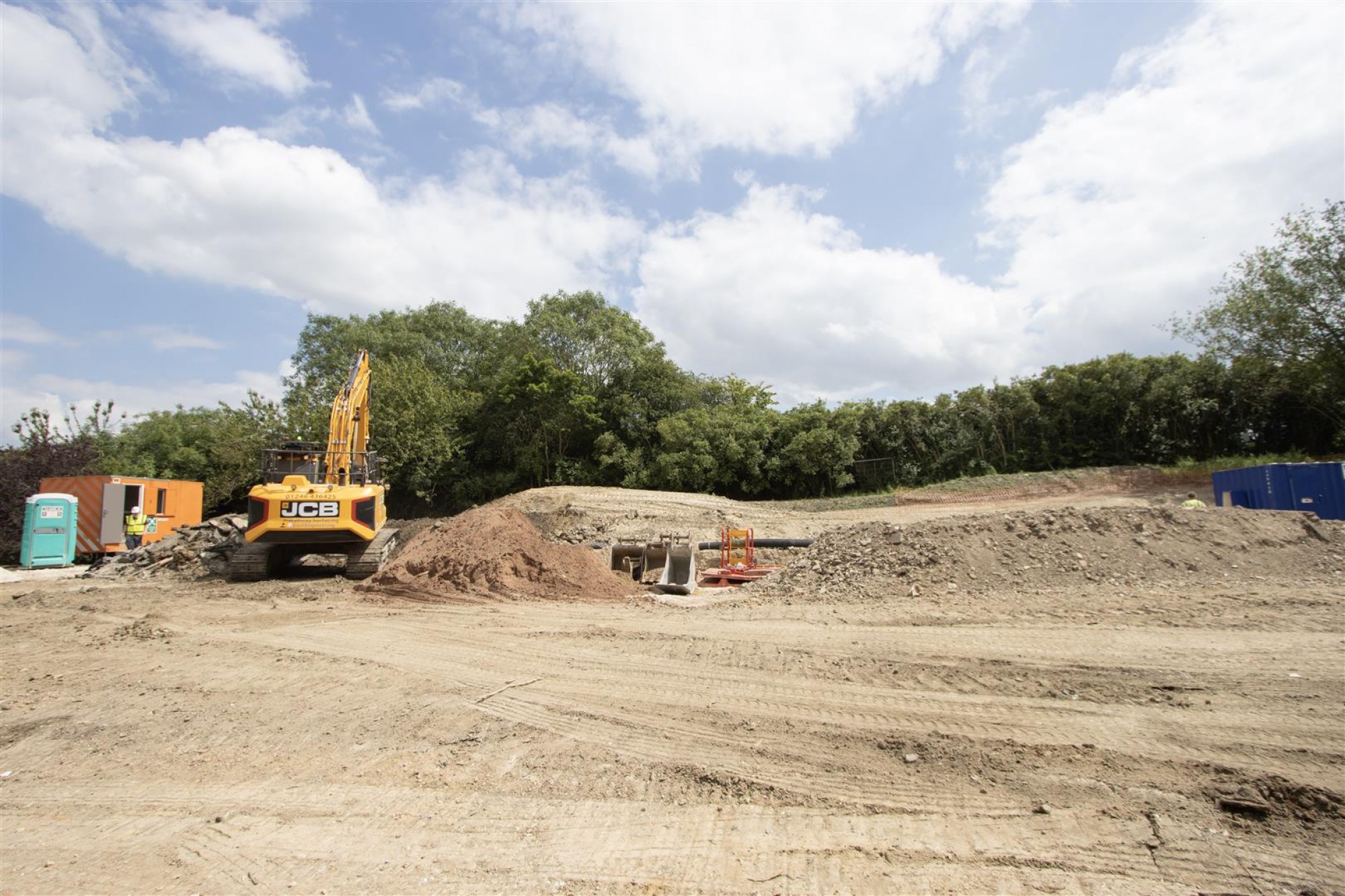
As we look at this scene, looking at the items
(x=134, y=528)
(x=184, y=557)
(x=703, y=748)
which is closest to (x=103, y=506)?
(x=134, y=528)

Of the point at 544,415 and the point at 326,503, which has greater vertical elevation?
the point at 544,415

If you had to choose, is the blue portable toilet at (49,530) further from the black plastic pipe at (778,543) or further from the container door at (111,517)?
the black plastic pipe at (778,543)

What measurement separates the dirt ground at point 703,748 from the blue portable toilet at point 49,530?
12.4 meters

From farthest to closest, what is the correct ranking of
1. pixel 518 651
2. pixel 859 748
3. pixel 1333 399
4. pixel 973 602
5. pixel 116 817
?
1. pixel 1333 399
2. pixel 973 602
3. pixel 518 651
4. pixel 859 748
5. pixel 116 817

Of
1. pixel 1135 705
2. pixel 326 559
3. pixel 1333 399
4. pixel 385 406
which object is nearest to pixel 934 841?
pixel 1135 705

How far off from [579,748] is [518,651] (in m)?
3.01

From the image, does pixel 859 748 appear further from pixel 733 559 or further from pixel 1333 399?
pixel 1333 399

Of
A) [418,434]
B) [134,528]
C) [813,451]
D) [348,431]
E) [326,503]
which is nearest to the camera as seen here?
[326,503]

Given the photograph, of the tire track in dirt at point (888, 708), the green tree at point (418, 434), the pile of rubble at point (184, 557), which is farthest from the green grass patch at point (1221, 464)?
the green tree at point (418, 434)

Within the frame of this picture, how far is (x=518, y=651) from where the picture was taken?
7551 mm

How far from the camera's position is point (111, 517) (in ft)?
66.3

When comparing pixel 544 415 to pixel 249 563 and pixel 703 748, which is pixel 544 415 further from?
pixel 703 748

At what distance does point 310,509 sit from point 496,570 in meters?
3.88

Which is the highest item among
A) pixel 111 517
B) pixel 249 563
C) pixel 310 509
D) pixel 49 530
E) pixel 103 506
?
pixel 310 509
